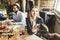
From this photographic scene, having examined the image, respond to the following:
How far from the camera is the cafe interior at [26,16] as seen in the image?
1.35 m

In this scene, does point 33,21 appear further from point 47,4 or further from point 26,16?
point 47,4

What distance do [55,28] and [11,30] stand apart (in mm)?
390

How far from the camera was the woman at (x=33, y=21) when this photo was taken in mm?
1362

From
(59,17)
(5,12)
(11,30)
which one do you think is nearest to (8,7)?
(5,12)

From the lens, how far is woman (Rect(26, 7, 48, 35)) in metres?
1.36

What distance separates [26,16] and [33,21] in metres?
0.08

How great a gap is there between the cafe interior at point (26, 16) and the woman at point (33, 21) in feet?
0.09

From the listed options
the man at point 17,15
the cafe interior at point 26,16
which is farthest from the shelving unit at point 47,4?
the man at point 17,15

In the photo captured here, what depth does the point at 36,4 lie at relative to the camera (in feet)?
4.42

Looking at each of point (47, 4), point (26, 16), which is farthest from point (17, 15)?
point (47, 4)

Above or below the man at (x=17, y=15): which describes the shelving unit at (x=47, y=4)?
above

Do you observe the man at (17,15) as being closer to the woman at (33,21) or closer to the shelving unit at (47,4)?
the woman at (33,21)

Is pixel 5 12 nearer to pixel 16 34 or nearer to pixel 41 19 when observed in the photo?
pixel 16 34

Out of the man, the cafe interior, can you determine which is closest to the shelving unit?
the cafe interior
